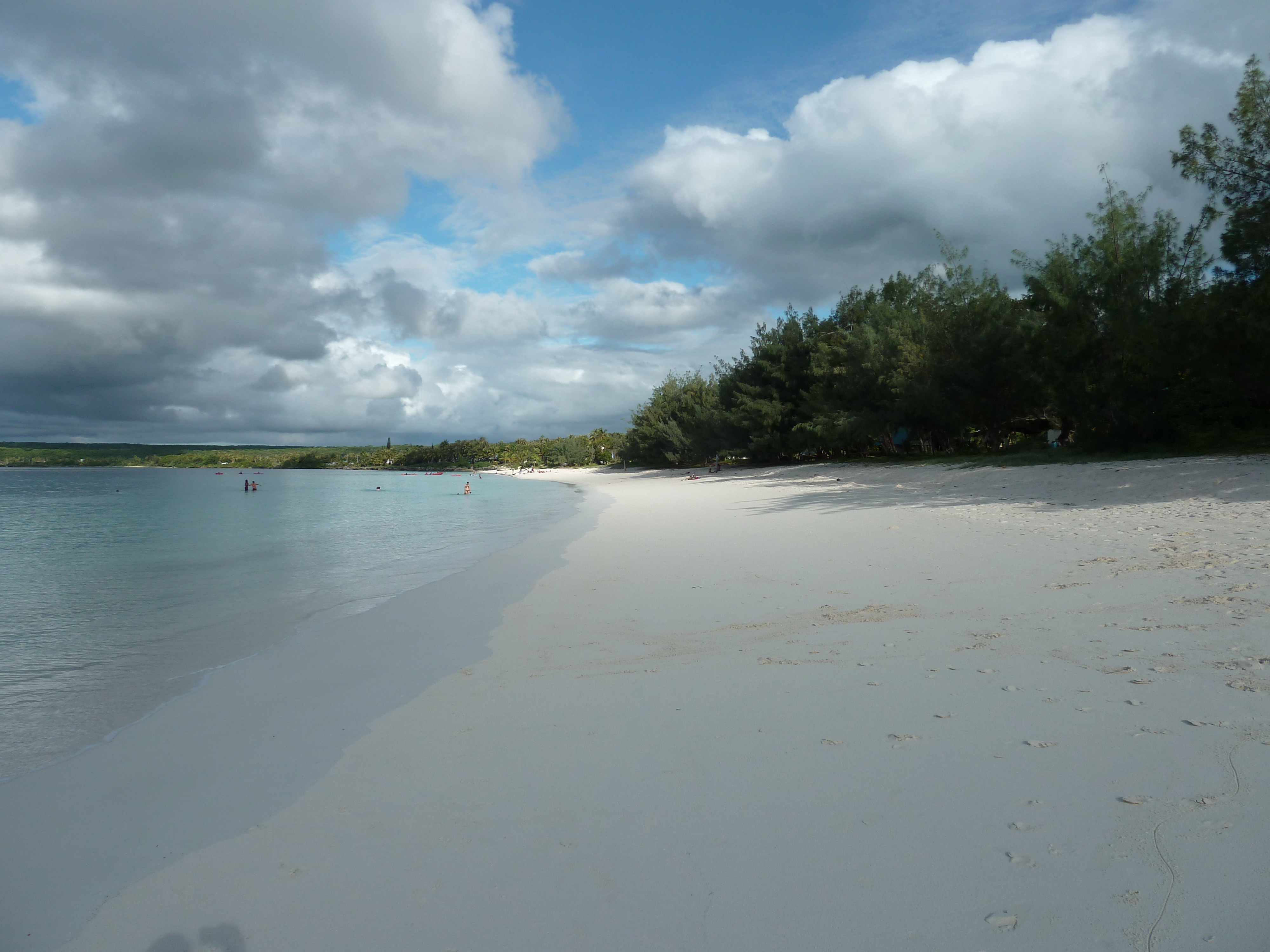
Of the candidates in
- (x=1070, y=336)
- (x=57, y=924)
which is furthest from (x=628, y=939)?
(x=1070, y=336)

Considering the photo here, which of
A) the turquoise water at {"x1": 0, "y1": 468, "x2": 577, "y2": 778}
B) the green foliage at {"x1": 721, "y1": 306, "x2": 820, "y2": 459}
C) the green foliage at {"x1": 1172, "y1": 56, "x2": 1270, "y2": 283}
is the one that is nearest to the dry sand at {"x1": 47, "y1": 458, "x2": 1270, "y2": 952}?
the turquoise water at {"x1": 0, "y1": 468, "x2": 577, "y2": 778}

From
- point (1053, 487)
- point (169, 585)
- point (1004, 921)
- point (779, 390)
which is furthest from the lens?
point (779, 390)

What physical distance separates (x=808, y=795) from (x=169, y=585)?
12077 millimetres

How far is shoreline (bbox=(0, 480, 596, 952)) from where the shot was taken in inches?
117

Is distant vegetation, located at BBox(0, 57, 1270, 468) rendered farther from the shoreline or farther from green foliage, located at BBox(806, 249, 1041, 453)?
the shoreline

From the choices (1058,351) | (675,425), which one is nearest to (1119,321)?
(1058,351)

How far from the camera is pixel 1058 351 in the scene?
22844 millimetres

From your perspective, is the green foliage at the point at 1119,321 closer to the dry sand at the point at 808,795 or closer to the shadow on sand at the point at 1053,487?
the shadow on sand at the point at 1053,487

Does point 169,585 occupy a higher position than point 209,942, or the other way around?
point 209,942

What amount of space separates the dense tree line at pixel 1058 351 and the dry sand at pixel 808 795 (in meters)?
15.3

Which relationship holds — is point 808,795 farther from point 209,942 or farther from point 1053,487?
point 1053,487

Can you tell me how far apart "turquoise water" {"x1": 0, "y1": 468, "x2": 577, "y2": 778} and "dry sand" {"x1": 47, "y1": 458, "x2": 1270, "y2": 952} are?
2.74 metres

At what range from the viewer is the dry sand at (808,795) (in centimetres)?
232

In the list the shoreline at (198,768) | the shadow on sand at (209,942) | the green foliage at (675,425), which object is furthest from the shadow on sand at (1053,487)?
the green foliage at (675,425)
